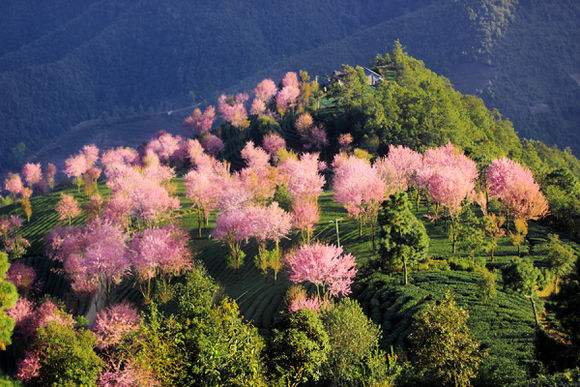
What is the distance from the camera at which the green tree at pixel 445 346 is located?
37.2m

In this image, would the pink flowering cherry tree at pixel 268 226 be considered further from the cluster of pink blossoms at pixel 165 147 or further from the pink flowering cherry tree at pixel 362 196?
the cluster of pink blossoms at pixel 165 147

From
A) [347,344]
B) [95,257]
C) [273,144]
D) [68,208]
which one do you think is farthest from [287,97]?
[347,344]

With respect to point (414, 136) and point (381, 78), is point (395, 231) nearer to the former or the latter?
point (414, 136)

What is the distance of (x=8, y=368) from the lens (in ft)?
221

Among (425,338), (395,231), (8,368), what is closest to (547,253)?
(395,231)

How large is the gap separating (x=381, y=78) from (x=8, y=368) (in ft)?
398

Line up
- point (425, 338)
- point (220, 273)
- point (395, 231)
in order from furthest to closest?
point (220, 273) < point (395, 231) < point (425, 338)

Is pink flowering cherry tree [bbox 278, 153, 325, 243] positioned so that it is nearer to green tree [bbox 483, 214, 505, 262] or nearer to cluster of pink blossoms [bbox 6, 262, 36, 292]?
green tree [bbox 483, 214, 505, 262]

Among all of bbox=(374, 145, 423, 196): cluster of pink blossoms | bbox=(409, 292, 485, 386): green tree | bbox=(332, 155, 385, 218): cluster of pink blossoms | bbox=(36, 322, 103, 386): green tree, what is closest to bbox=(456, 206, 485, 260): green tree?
bbox=(332, 155, 385, 218): cluster of pink blossoms

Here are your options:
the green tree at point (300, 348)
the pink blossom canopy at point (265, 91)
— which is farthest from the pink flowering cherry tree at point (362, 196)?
the pink blossom canopy at point (265, 91)

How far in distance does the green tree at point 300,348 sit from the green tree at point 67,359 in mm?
12548

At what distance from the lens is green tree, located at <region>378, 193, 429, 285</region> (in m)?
59.4

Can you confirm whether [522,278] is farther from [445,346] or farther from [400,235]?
[445,346]

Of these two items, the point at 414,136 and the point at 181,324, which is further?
the point at 414,136
